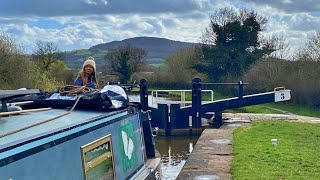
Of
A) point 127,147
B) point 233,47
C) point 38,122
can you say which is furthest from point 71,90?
point 233,47

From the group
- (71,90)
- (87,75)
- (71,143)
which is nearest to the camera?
(71,143)

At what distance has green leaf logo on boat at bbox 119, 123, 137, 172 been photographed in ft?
14.8

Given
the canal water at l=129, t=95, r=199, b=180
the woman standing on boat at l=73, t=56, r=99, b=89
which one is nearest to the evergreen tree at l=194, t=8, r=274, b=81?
the canal water at l=129, t=95, r=199, b=180

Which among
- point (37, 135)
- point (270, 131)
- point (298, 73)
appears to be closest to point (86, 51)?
point (298, 73)

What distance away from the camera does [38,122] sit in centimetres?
342

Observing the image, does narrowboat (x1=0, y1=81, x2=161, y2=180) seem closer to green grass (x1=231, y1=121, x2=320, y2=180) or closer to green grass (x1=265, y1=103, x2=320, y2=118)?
green grass (x1=231, y1=121, x2=320, y2=180)

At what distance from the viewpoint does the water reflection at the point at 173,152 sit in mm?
9598

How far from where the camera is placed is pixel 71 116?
395cm

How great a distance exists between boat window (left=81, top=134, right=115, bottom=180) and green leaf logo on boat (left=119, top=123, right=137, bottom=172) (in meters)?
0.42

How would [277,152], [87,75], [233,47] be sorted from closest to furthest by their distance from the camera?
[87,75] < [277,152] < [233,47]

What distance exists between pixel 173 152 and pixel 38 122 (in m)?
8.73

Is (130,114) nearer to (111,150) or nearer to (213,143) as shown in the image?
(111,150)

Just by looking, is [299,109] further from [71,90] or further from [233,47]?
Result: [71,90]

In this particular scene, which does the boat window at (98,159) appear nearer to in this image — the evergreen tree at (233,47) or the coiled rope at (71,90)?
the coiled rope at (71,90)
